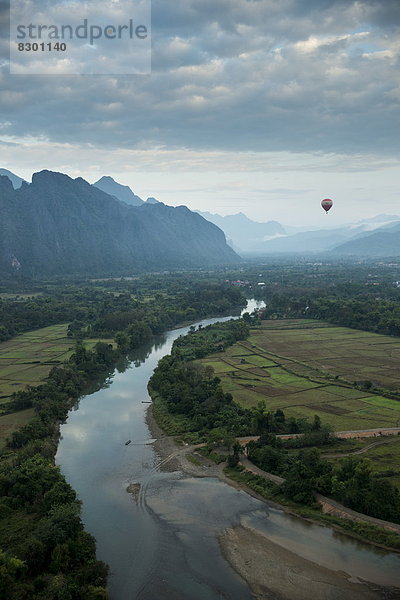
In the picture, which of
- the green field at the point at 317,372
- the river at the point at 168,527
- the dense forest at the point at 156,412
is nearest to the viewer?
the dense forest at the point at 156,412

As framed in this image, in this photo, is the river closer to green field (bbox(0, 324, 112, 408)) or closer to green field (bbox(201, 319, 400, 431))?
green field (bbox(201, 319, 400, 431))

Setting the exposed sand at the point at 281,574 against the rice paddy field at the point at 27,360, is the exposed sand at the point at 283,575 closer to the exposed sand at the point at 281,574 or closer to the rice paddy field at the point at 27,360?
the exposed sand at the point at 281,574

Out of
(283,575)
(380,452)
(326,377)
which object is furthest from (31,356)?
(283,575)

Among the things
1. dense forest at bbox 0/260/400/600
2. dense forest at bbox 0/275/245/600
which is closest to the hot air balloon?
dense forest at bbox 0/260/400/600

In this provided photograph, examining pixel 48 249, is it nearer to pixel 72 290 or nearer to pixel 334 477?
pixel 72 290

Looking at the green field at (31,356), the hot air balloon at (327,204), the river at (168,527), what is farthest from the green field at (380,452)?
the hot air balloon at (327,204)

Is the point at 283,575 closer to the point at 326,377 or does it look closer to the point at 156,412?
the point at 156,412
